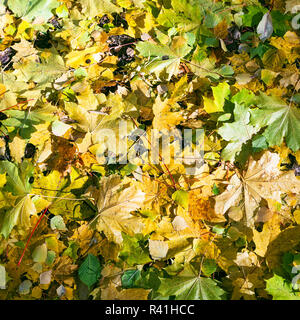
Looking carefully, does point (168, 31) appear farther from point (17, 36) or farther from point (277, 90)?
point (17, 36)

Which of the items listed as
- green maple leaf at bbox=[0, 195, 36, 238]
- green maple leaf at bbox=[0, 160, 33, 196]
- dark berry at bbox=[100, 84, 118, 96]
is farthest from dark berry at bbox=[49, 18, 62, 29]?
green maple leaf at bbox=[0, 195, 36, 238]

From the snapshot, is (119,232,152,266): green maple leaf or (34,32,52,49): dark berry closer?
(119,232,152,266): green maple leaf

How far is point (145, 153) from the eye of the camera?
157 cm

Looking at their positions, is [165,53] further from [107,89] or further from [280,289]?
[280,289]

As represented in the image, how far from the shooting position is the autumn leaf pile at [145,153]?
1470 millimetres

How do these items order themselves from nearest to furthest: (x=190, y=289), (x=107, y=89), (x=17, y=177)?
(x=190, y=289)
(x=17, y=177)
(x=107, y=89)

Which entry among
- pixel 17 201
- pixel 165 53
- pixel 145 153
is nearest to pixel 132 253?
pixel 145 153

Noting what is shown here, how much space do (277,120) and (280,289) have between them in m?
0.84

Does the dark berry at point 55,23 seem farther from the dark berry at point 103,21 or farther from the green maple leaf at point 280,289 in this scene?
the green maple leaf at point 280,289

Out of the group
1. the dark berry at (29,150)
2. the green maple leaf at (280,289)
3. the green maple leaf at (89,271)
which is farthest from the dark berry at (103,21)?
the green maple leaf at (280,289)

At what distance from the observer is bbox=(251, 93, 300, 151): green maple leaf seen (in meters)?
1.47

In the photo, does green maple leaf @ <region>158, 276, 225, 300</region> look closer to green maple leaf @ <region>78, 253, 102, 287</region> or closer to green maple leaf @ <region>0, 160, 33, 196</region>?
green maple leaf @ <region>78, 253, 102, 287</region>

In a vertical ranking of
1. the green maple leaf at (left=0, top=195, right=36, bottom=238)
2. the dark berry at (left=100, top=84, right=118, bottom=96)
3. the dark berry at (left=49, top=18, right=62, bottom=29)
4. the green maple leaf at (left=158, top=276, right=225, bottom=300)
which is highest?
the dark berry at (left=49, top=18, right=62, bottom=29)
